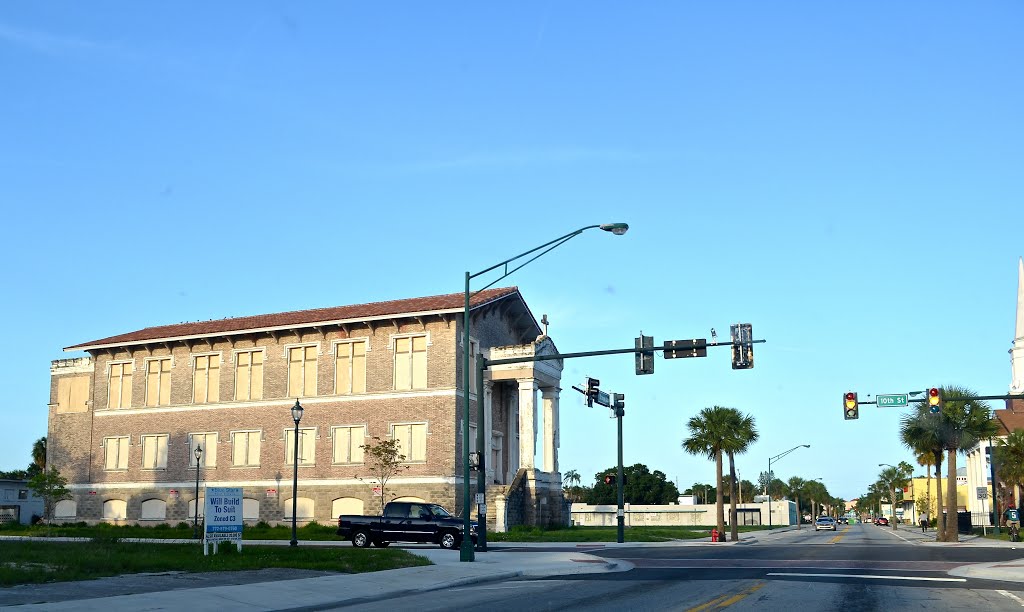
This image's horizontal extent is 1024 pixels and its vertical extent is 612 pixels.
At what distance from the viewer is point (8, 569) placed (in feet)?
61.6

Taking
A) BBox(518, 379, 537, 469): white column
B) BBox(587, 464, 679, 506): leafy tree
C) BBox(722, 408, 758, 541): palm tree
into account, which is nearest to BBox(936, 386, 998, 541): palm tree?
BBox(722, 408, 758, 541): palm tree

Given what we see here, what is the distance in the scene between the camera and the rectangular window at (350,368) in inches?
2274

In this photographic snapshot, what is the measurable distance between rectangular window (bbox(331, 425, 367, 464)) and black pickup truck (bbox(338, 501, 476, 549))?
1780 cm

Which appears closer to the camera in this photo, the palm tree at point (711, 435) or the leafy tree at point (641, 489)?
the palm tree at point (711, 435)

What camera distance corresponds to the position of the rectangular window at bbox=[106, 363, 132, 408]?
64.9 m

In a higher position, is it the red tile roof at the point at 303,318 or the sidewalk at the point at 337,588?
the red tile roof at the point at 303,318

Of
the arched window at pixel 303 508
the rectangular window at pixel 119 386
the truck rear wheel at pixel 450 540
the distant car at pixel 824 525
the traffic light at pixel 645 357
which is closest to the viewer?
the traffic light at pixel 645 357

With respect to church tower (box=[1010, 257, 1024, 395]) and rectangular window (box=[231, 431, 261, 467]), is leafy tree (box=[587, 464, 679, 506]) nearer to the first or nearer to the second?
church tower (box=[1010, 257, 1024, 395])

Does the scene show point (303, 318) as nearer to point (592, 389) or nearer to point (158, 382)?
point (158, 382)

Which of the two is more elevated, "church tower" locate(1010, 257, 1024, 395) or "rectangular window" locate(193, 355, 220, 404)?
"church tower" locate(1010, 257, 1024, 395)

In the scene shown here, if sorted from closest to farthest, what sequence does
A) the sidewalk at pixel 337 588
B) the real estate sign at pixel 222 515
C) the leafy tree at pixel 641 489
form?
the sidewalk at pixel 337 588 → the real estate sign at pixel 222 515 → the leafy tree at pixel 641 489

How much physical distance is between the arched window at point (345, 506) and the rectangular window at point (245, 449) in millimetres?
6077

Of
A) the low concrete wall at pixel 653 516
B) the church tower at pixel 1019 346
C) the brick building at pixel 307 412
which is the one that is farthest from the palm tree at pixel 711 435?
the church tower at pixel 1019 346

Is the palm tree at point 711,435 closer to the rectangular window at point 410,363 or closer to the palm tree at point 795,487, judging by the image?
the rectangular window at point 410,363
